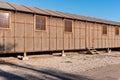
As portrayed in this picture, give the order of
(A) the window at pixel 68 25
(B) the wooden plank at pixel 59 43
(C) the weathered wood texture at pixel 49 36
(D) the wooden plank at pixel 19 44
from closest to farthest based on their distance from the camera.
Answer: (C) the weathered wood texture at pixel 49 36
(D) the wooden plank at pixel 19 44
(B) the wooden plank at pixel 59 43
(A) the window at pixel 68 25

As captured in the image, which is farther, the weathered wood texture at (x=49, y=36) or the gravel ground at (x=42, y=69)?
the weathered wood texture at (x=49, y=36)

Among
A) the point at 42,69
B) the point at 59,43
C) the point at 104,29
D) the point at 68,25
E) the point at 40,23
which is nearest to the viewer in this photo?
the point at 42,69

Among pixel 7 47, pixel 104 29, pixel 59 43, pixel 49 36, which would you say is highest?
pixel 104 29

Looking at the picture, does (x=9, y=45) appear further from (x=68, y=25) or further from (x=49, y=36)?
(x=68, y=25)

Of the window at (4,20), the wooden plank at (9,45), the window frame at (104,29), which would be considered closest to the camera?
the window at (4,20)

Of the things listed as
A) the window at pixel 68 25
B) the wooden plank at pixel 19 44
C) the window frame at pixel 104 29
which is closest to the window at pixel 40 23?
the wooden plank at pixel 19 44

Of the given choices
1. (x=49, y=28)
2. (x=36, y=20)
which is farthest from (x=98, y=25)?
(x=36, y=20)

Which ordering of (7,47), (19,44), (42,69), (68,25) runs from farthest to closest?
(68,25) → (19,44) → (7,47) → (42,69)

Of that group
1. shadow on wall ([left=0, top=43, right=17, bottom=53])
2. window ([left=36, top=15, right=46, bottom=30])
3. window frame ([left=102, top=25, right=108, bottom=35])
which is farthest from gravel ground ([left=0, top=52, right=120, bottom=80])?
window frame ([left=102, top=25, right=108, bottom=35])

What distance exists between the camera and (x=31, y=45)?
16.4 meters

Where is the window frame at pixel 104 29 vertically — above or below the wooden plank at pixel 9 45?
above

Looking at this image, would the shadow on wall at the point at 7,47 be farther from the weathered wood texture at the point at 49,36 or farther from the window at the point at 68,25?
the window at the point at 68,25

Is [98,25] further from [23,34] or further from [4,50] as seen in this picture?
[4,50]

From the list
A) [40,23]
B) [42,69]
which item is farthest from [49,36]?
[42,69]
